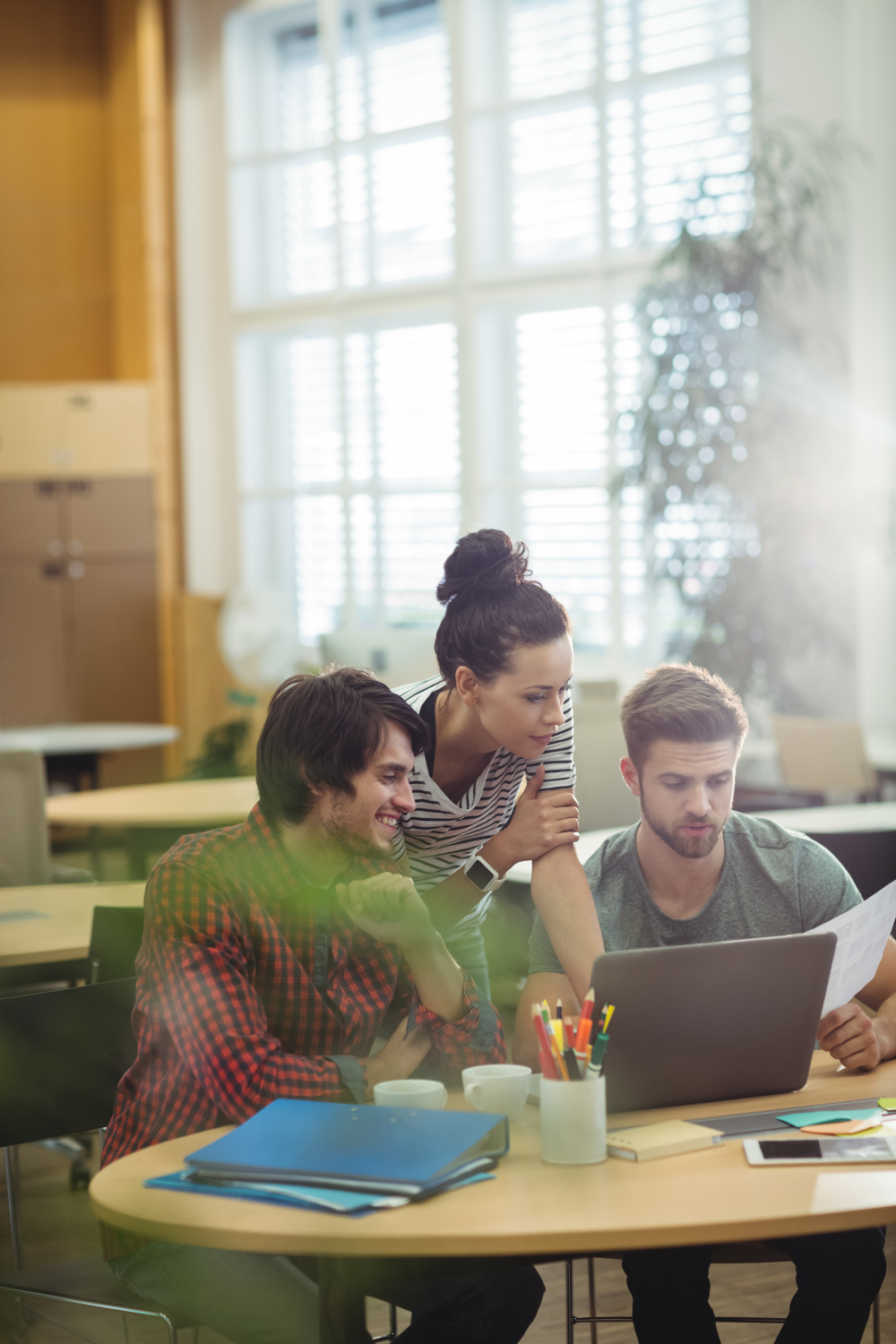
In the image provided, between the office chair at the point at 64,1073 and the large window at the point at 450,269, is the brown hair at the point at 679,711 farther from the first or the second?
the large window at the point at 450,269

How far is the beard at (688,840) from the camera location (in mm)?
1899

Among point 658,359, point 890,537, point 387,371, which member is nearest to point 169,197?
point 387,371

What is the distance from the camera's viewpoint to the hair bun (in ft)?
6.51

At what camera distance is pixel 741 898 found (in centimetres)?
196

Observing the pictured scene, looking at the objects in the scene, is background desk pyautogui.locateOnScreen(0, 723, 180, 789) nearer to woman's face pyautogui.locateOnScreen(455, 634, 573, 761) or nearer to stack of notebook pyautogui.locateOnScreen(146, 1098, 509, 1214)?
woman's face pyautogui.locateOnScreen(455, 634, 573, 761)

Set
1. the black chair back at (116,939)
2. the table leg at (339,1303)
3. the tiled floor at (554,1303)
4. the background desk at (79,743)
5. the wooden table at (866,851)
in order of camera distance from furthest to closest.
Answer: the background desk at (79,743) → the wooden table at (866,851) → the tiled floor at (554,1303) → the black chair back at (116,939) → the table leg at (339,1303)

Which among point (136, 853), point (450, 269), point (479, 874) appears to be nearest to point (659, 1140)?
point (479, 874)

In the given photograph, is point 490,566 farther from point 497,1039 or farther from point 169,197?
point 169,197

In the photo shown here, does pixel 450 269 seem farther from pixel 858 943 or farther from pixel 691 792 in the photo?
pixel 858 943

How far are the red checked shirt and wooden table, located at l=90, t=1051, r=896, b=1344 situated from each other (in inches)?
4.8

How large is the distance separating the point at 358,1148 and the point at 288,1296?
0.93 ft

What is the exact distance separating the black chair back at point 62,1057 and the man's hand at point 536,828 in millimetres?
576

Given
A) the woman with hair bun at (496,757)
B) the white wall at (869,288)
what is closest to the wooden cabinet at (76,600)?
the white wall at (869,288)

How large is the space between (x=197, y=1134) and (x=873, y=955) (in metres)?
0.84
